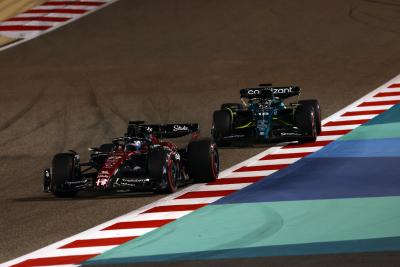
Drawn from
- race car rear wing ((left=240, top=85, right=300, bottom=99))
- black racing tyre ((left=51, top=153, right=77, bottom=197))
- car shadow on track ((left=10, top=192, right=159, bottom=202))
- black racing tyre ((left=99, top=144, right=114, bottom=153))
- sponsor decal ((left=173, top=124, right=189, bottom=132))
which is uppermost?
race car rear wing ((left=240, top=85, right=300, bottom=99))

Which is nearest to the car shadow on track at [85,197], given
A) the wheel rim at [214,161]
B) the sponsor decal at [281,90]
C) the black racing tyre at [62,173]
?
the black racing tyre at [62,173]

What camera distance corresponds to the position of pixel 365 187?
15562 millimetres

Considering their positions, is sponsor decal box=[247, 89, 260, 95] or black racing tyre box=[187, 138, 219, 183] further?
sponsor decal box=[247, 89, 260, 95]

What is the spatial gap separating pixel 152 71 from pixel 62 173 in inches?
515

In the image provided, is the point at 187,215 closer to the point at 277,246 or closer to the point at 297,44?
the point at 277,246

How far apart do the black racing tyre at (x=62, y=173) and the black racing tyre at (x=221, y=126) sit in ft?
15.8

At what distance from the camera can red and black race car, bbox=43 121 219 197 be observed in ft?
51.4

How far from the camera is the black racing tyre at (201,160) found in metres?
16.5

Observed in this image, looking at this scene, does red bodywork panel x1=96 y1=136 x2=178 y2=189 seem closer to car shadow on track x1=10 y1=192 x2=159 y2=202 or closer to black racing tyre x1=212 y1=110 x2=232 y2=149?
car shadow on track x1=10 y1=192 x2=159 y2=202

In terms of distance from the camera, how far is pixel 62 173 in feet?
52.4

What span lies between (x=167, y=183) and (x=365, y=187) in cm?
255

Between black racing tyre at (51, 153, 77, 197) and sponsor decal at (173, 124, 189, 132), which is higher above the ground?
sponsor decal at (173, 124, 189, 132)

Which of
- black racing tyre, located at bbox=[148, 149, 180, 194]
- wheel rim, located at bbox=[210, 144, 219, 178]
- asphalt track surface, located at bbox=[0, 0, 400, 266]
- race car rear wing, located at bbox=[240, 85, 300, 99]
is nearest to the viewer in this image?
black racing tyre, located at bbox=[148, 149, 180, 194]

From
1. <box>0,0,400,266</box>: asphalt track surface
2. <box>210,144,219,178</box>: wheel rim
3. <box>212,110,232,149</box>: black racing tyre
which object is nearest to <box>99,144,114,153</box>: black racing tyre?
<box>0,0,400,266</box>: asphalt track surface
